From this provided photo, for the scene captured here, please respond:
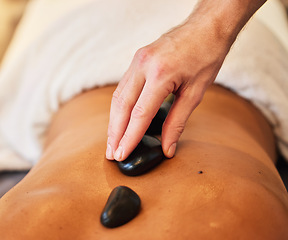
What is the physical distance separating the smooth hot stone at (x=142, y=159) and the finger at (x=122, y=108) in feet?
0.14

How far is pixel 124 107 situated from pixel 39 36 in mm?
844

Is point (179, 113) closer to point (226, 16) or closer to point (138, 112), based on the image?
point (138, 112)

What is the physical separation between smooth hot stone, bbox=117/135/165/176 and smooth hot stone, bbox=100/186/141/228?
0.09 metres

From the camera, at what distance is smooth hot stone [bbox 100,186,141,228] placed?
0.60 m

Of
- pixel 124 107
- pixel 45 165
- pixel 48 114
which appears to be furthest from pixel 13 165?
pixel 124 107

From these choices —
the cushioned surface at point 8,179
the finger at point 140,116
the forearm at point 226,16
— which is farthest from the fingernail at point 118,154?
the cushioned surface at point 8,179

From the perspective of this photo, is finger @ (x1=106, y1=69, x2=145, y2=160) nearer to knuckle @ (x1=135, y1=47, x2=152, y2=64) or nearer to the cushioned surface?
knuckle @ (x1=135, y1=47, x2=152, y2=64)

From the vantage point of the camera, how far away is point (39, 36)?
4.69 feet

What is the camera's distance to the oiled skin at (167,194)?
584 mm

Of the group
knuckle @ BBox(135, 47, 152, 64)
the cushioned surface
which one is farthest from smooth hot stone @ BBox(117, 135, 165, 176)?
the cushioned surface

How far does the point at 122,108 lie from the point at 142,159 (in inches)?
4.3

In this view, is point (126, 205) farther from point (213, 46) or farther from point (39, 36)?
point (39, 36)

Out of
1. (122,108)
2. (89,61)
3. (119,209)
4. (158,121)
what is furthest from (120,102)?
(89,61)

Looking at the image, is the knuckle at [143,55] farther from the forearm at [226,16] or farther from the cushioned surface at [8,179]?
the cushioned surface at [8,179]
